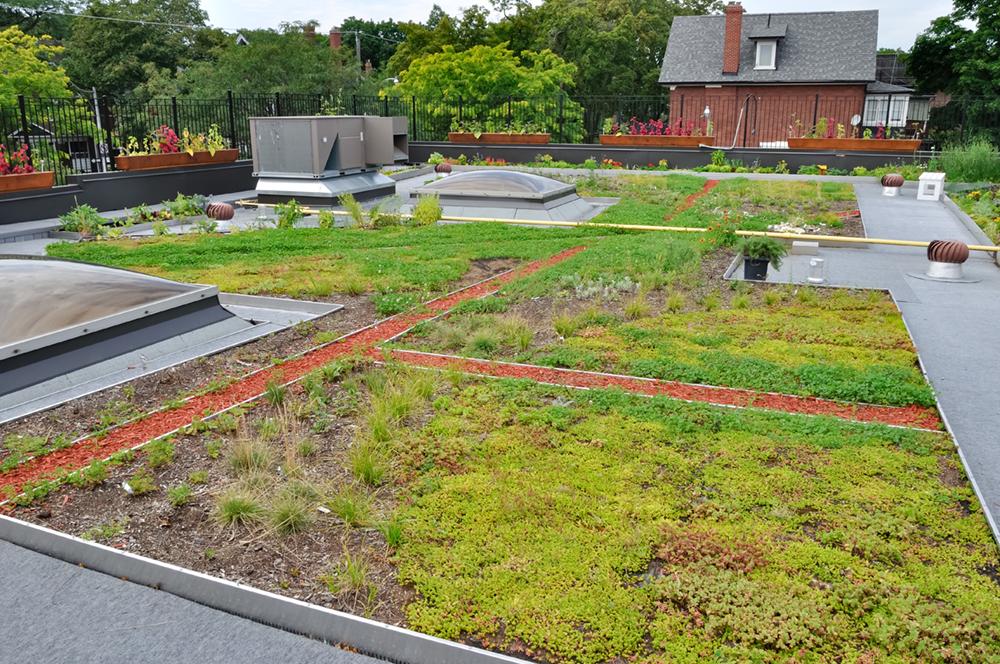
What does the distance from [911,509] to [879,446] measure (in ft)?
2.80

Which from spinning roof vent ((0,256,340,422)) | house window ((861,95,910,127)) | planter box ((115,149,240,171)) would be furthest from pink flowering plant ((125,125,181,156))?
house window ((861,95,910,127))

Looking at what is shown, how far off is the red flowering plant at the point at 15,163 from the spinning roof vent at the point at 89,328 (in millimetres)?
7637

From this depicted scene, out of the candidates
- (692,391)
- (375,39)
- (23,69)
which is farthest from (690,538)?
(375,39)

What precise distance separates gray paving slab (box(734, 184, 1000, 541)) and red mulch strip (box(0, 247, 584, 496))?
463cm

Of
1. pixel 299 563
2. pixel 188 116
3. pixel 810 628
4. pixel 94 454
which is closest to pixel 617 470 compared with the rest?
pixel 810 628

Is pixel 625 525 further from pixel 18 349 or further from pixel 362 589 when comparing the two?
pixel 18 349

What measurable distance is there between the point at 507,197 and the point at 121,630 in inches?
499

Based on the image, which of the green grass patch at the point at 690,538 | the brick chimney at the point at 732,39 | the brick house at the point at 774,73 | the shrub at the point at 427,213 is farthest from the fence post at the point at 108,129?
the brick chimney at the point at 732,39

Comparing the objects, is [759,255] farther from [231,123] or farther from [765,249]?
[231,123]

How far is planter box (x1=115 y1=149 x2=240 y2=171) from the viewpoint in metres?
16.1

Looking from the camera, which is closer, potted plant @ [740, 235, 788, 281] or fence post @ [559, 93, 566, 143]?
potted plant @ [740, 235, 788, 281]

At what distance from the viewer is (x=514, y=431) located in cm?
539

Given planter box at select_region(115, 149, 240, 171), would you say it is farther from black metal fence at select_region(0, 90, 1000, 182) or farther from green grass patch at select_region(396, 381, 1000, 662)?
green grass patch at select_region(396, 381, 1000, 662)

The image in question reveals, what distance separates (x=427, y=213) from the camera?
548 inches
